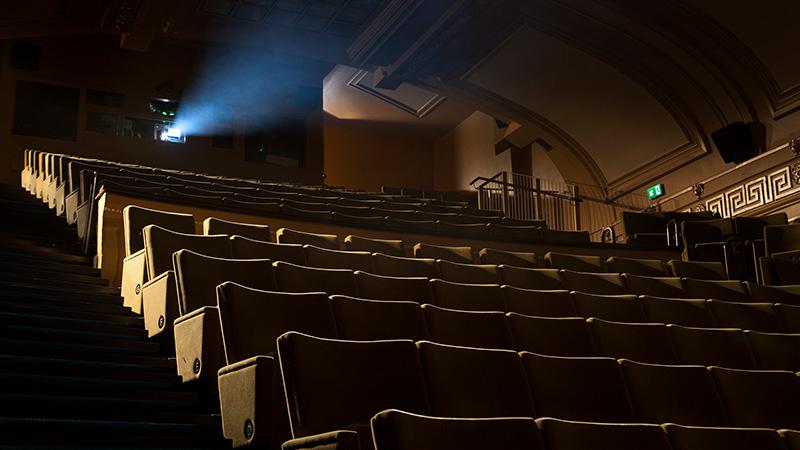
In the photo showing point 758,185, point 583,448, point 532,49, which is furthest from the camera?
point 532,49

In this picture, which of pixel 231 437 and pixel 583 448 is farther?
pixel 231 437

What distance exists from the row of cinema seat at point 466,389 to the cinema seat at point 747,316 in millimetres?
321

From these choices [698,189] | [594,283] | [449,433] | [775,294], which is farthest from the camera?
[698,189]

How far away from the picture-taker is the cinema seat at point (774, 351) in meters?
0.87

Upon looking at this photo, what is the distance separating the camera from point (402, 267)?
1.06 metres

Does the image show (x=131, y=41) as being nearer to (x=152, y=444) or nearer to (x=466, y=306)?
(x=466, y=306)

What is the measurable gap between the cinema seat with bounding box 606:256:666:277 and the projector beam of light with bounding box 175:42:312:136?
2237mm

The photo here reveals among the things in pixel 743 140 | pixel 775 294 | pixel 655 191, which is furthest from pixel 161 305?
pixel 655 191

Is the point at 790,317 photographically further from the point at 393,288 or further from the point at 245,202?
the point at 245,202

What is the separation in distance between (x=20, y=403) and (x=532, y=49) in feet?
7.90

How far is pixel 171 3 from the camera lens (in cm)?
279

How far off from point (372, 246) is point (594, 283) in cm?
34

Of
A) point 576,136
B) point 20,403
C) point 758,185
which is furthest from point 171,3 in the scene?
point 20,403

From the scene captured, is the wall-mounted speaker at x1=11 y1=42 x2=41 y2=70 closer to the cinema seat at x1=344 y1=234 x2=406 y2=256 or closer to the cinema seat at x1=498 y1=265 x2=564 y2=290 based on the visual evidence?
the cinema seat at x1=344 y1=234 x2=406 y2=256
